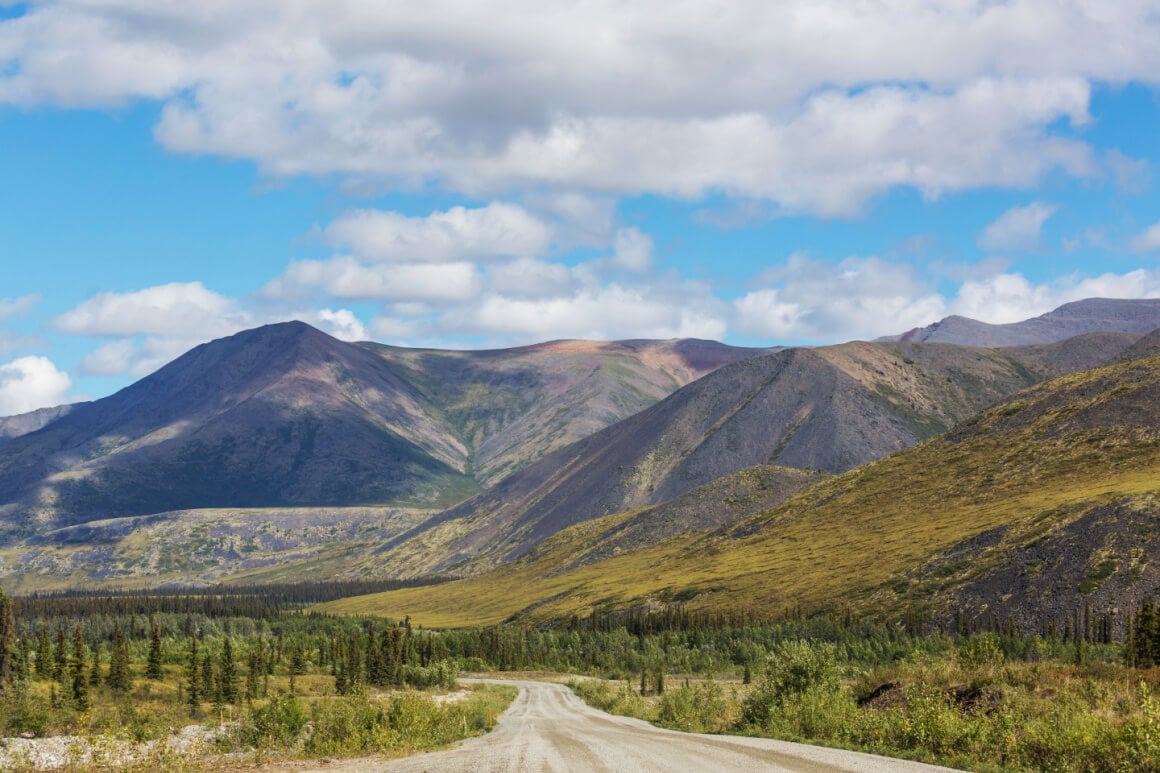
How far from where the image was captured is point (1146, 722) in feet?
93.6

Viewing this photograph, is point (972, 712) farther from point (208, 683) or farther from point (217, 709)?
point (208, 683)

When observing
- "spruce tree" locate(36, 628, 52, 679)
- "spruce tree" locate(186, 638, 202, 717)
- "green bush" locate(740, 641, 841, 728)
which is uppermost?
"green bush" locate(740, 641, 841, 728)

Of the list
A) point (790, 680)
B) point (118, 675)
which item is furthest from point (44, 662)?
point (790, 680)

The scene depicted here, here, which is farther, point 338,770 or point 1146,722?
point 338,770

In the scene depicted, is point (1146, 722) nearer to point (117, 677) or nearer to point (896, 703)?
point (896, 703)

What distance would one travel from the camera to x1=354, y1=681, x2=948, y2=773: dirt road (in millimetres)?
30703

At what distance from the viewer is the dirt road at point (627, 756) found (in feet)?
101

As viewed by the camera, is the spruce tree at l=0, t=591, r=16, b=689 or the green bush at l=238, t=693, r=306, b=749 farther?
the spruce tree at l=0, t=591, r=16, b=689

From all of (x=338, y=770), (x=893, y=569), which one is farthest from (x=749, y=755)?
(x=893, y=569)

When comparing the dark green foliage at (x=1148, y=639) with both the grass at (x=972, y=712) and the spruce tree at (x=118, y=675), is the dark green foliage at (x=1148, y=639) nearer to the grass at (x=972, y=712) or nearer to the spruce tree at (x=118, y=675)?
the grass at (x=972, y=712)

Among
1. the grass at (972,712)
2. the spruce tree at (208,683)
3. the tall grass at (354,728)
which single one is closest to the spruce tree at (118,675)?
the spruce tree at (208,683)

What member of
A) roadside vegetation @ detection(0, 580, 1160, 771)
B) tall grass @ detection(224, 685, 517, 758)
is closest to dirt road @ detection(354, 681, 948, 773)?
roadside vegetation @ detection(0, 580, 1160, 771)

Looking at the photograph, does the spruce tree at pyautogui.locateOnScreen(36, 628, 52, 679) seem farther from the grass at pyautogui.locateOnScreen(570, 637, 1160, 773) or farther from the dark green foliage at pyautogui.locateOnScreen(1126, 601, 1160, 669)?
the dark green foliage at pyautogui.locateOnScreen(1126, 601, 1160, 669)

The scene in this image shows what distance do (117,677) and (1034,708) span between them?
76.0 metres
